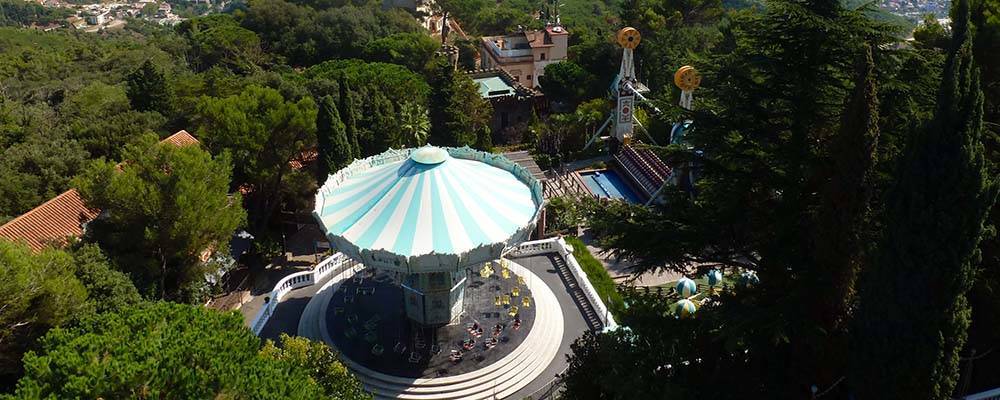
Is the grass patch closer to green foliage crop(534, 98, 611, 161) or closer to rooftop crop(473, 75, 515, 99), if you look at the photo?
green foliage crop(534, 98, 611, 161)

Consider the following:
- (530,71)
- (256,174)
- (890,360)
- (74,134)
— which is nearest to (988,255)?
(890,360)

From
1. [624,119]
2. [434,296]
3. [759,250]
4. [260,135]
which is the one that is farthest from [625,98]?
[759,250]

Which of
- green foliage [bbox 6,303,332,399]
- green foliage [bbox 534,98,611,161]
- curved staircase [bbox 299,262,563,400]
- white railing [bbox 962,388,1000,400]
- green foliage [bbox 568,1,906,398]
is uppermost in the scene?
green foliage [bbox 568,1,906,398]

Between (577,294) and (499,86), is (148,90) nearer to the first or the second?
(499,86)

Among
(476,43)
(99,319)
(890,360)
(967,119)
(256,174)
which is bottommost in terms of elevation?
(476,43)

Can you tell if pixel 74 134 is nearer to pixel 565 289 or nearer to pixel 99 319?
pixel 99 319

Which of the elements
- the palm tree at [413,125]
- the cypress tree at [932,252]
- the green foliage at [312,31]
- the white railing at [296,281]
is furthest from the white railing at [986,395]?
the green foliage at [312,31]

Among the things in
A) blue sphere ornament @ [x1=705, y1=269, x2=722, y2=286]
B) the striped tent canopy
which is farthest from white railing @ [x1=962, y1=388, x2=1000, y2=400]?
blue sphere ornament @ [x1=705, y1=269, x2=722, y2=286]
